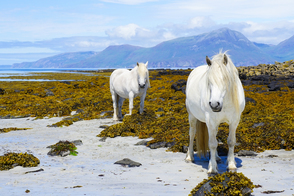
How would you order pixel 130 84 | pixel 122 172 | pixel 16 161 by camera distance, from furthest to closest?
1. pixel 130 84
2. pixel 16 161
3. pixel 122 172

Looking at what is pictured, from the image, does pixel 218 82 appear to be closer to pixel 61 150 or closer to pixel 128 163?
pixel 128 163

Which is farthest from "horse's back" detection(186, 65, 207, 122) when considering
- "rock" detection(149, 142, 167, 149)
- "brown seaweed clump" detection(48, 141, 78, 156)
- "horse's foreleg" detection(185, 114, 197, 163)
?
"brown seaweed clump" detection(48, 141, 78, 156)

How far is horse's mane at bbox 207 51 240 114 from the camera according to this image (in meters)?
5.67

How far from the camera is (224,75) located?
18.7 ft

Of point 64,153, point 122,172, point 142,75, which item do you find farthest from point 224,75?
point 142,75

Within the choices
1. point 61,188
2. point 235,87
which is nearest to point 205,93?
point 235,87

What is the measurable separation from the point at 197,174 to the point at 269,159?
8.66 feet

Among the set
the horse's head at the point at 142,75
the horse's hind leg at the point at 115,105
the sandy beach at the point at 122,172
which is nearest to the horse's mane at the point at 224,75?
the sandy beach at the point at 122,172

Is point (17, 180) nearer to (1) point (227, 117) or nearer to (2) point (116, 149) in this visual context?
(2) point (116, 149)

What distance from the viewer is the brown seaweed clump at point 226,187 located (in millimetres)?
4613

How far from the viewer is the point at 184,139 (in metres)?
9.51

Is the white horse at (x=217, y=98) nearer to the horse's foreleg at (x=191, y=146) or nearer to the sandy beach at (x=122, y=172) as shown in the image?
the horse's foreleg at (x=191, y=146)

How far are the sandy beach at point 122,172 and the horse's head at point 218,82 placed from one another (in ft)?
5.96

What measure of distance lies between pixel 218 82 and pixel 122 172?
3233 millimetres
